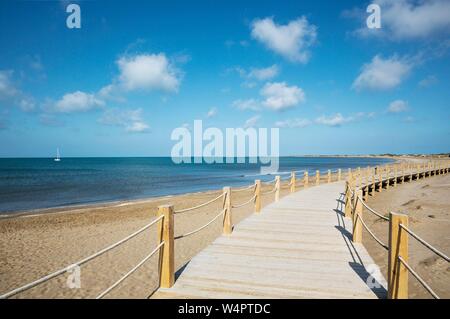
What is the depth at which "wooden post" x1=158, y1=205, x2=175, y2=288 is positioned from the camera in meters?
4.23

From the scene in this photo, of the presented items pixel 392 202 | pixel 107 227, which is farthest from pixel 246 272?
pixel 392 202

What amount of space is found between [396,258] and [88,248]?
9880mm

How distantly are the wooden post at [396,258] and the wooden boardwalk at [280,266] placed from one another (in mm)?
334

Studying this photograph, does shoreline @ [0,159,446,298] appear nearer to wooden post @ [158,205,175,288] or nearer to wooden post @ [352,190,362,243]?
wooden post @ [158,205,175,288]

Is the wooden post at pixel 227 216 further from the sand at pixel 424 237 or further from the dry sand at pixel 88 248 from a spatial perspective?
the sand at pixel 424 237

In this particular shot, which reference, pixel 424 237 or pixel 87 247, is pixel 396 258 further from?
pixel 87 247

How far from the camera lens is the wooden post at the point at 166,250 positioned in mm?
4227

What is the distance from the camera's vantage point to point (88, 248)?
10336 mm

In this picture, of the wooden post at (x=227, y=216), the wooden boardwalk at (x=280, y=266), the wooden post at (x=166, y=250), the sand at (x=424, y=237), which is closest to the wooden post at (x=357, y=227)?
the wooden boardwalk at (x=280, y=266)

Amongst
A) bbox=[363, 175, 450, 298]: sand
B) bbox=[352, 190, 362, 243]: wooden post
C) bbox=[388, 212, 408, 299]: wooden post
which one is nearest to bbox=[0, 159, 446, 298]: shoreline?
bbox=[352, 190, 362, 243]: wooden post

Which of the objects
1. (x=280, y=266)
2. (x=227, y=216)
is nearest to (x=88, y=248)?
(x=227, y=216)

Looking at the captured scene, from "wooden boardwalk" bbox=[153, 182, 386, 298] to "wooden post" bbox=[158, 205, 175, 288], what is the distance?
0.45 ft
